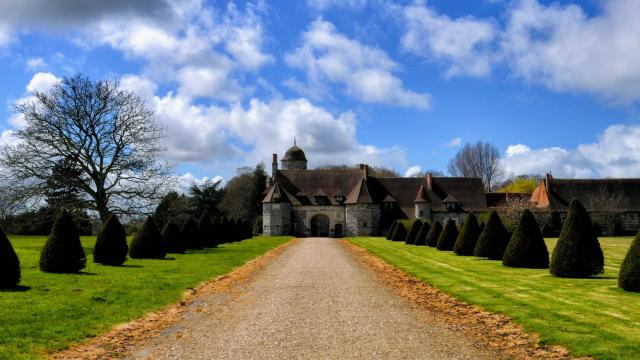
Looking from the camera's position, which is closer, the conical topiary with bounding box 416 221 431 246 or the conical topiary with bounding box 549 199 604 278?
the conical topiary with bounding box 549 199 604 278

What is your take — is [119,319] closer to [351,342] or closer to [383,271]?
[351,342]

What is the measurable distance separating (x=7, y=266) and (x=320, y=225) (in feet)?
165

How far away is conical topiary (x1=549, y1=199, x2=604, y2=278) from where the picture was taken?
15625 mm

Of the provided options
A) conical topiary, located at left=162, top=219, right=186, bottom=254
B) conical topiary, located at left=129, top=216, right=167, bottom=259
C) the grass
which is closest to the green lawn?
the grass

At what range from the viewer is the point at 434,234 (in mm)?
33062

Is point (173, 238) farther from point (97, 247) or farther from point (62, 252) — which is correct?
point (62, 252)

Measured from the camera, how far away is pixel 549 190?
59.1 meters

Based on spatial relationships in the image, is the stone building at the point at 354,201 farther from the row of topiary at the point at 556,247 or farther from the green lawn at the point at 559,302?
the green lawn at the point at 559,302

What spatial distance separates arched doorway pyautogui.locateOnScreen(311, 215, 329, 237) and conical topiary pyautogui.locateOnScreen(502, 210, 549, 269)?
4323cm

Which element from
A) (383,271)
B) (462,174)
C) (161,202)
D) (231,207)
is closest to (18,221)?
(161,202)

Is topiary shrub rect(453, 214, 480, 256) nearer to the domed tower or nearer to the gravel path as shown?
the gravel path

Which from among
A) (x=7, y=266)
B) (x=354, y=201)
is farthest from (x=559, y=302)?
(x=354, y=201)

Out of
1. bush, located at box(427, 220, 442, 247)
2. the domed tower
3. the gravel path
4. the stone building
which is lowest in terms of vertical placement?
the gravel path

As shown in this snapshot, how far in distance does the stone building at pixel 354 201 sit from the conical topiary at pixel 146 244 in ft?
117
